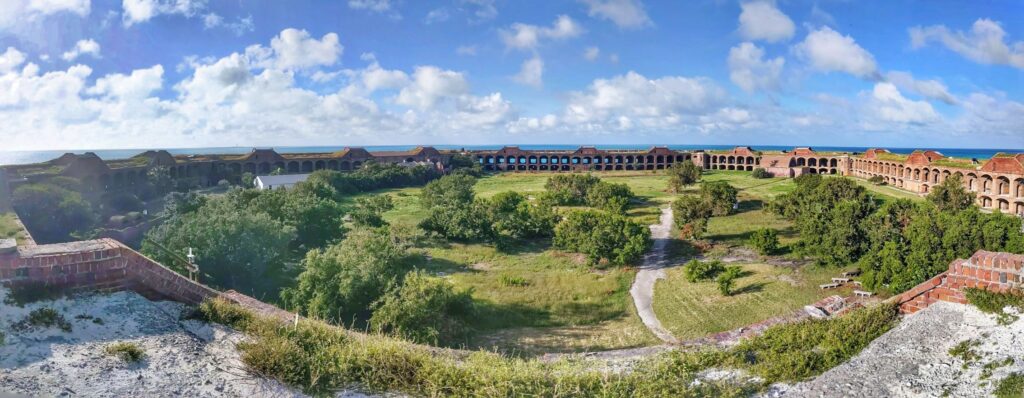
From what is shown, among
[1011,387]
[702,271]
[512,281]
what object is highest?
[1011,387]

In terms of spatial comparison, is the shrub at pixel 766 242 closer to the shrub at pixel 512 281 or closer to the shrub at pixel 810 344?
the shrub at pixel 512 281

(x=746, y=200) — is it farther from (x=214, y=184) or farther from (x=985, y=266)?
(x=214, y=184)

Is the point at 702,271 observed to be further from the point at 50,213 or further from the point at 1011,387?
the point at 50,213

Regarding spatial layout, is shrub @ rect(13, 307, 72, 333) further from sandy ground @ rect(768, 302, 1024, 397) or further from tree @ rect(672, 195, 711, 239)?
tree @ rect(672, 195, 711, 239)

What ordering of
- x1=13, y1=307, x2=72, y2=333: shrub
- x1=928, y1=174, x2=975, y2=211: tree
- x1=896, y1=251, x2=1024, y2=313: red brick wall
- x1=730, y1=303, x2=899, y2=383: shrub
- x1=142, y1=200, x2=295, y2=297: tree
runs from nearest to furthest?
x1=13, y1=307, x2=72, y2=333: shrub < x1=730, y1=303, x2=899, y2=383: shrub < x1=896, y1=251, x2=1024, y2=313: red brick wall < x1=142, y1=200, x2=295, y2=297: tree < x1=928, y1=174, x2=975, y2=211: tree

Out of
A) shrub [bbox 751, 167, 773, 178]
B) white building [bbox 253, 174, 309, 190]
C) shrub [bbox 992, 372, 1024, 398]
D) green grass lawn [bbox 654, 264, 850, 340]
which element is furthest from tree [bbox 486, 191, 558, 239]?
shrub [bbox 751, 167, 773, 178]

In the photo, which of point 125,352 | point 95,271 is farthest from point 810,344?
point 95,271
